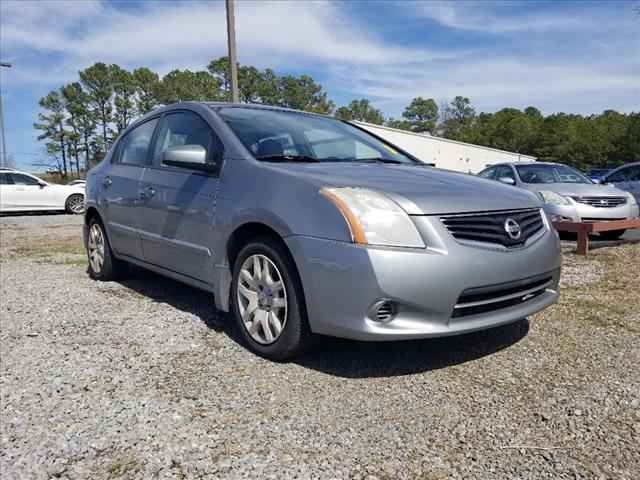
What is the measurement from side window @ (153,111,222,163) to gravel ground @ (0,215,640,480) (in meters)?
1.23

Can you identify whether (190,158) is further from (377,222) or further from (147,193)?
(377,222)

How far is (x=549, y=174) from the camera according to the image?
29.8ft

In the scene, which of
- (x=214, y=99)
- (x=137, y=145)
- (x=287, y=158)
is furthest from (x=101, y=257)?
(x=214, y=99)

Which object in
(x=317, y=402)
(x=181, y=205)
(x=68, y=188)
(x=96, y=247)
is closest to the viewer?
(x=317, y=402)

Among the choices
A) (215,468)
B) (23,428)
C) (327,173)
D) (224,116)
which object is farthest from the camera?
(224,116)

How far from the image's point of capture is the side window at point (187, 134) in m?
3.48

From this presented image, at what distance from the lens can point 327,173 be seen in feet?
9.73

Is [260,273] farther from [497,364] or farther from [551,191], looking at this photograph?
[551,191]

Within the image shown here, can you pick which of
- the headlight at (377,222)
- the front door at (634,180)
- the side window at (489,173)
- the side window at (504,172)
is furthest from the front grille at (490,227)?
the front door at (634,180)

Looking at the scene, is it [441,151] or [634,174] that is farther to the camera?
[441,151]

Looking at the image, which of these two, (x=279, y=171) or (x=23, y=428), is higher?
(x=279, y=171)

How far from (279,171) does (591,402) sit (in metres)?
1.96

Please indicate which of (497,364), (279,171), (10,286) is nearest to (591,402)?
(497,364)

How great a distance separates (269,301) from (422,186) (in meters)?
1.07
